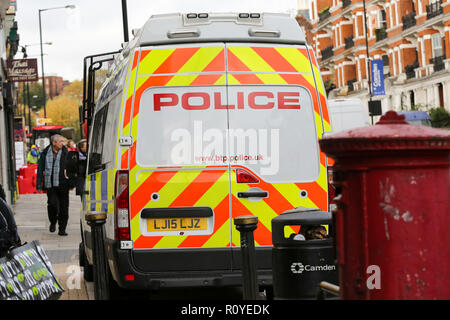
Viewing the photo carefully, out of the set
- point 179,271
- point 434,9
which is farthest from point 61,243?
point 434,9

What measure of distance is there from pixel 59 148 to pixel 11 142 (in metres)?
19.5

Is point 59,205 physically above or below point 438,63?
below

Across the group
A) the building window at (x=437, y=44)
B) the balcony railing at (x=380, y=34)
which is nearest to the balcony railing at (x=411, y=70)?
the building window at (x=437, y=44)

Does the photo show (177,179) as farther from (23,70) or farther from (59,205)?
(23,70)

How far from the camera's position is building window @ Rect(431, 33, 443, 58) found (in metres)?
63.2

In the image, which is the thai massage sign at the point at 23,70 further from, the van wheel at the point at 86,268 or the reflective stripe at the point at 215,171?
the reflective stripe at the point at 215,171

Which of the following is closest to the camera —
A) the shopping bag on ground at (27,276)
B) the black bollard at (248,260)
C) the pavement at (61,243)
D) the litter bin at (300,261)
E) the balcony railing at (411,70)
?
the shopping bag on ground at (27,276)

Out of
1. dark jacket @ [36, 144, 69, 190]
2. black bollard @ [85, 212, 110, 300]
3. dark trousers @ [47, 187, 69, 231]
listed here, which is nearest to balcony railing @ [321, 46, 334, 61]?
dark jacket @ [36, 144, 69, 190]

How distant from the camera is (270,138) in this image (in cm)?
807

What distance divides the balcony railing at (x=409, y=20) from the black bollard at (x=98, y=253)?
61.4 meters

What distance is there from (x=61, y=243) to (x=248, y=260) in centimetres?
966

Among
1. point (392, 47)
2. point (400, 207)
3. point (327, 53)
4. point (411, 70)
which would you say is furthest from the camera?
point (327, 53)

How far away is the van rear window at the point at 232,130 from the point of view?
798 centimetres
